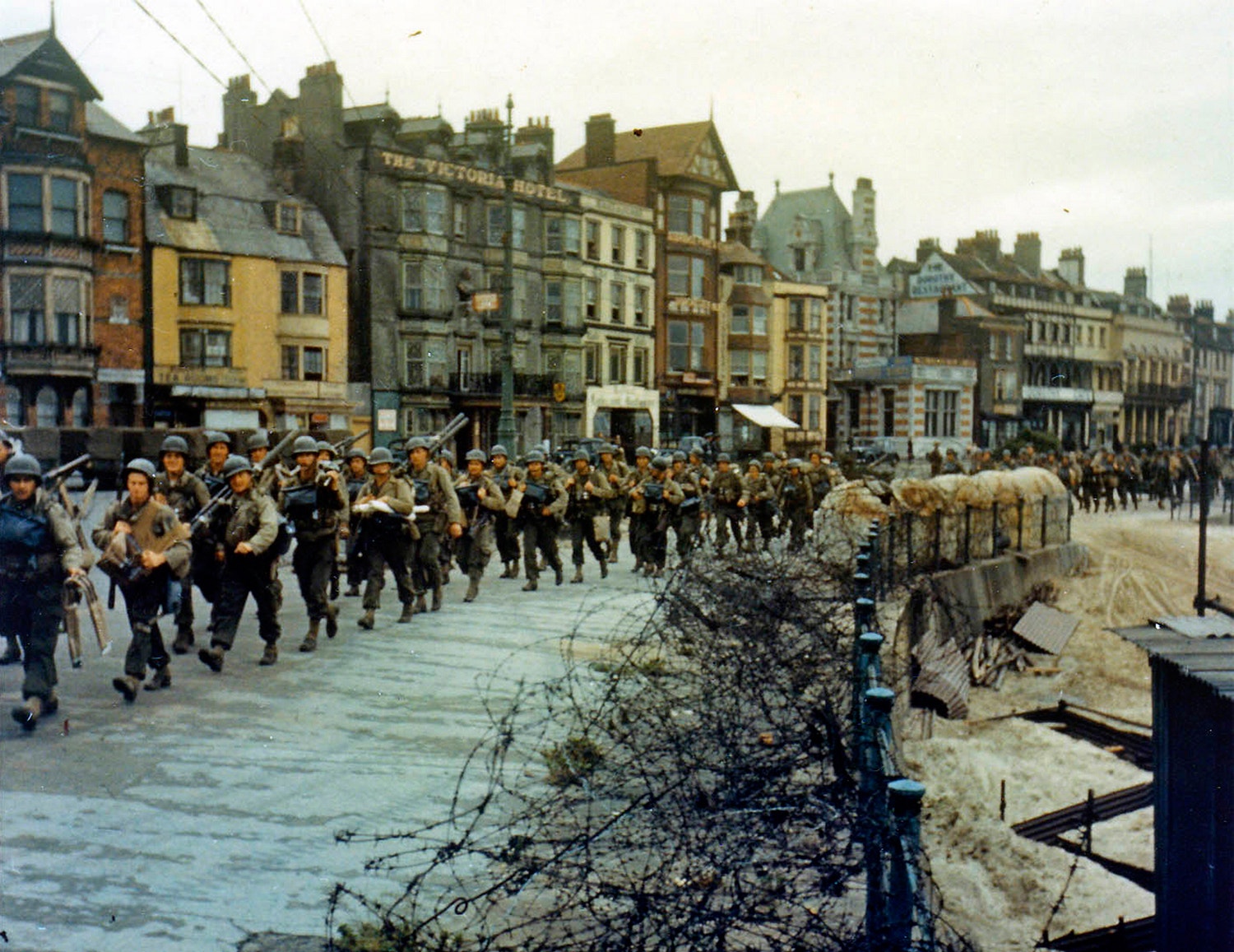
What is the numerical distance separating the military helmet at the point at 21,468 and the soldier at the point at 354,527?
17.4ft

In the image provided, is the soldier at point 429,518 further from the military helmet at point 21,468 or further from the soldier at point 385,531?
the military helmet at point 21,468

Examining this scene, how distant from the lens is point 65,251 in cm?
3497

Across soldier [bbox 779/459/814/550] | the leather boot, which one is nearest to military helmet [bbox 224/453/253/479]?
the leather boot

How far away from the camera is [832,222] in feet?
205

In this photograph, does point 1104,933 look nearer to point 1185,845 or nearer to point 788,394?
point 1185,845

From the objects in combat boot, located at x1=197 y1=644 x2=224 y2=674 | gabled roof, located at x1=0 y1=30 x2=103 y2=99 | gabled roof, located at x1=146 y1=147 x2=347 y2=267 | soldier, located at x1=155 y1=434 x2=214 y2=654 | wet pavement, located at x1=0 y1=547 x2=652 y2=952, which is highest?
gabled roof, located at x1=0 y1=30 x2=103 y2=99

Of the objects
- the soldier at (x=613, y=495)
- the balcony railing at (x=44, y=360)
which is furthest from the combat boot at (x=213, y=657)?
the balcony railing at (x=44, y=360)

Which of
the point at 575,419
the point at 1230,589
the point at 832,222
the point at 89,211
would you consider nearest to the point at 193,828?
the point at 1230,589

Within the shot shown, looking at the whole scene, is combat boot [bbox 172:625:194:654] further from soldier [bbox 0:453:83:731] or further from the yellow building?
the yellow building

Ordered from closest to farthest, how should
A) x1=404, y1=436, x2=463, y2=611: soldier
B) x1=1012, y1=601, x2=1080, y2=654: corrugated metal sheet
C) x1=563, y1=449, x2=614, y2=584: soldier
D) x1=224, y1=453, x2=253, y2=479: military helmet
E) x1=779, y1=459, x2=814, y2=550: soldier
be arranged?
x1=224, y1=453, x2=253, y2=479: military helmet
x1=404, y1=436, x2=463, y2=611: soldier
x1=563, y1=449, x2=614, y2=584: soldier
x1=1012, y1=601, x2=1080, y2=654: corrugated metal sheet
x1=779, y1=459, x2=814, y2=550: soldier

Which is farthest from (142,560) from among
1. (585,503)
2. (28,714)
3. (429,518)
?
(585,503)

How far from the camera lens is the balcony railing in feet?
111

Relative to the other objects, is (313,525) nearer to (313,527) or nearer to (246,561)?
(313,527)

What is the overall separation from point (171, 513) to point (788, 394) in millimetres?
50283
